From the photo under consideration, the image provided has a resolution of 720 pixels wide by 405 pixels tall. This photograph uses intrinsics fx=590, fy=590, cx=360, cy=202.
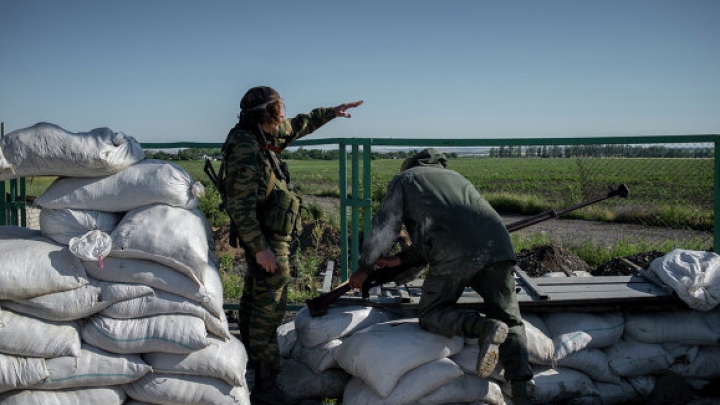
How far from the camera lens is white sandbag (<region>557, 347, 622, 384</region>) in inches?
153

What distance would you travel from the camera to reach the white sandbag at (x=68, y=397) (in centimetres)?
309

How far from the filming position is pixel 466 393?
3.46 meters

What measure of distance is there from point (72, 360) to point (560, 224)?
9938 millimetres

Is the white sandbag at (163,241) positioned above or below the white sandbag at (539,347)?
above

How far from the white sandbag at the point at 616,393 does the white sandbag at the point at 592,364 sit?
38mm

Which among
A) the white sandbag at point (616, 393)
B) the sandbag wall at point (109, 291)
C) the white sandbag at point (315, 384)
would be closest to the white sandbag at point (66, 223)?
the sandbag wall at point (109, 291)

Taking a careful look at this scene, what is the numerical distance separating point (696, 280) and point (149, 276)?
353 centimetres

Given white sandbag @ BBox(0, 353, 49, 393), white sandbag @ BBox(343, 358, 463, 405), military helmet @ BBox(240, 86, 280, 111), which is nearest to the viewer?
white sandbag @ BBox(0, 353, 49, 393)

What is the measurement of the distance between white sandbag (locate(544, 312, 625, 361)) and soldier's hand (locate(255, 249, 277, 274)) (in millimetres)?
1922

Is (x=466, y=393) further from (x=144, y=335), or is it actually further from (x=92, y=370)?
(x=92, y=370)

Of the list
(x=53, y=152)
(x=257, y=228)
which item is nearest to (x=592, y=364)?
(x=257, y=228)

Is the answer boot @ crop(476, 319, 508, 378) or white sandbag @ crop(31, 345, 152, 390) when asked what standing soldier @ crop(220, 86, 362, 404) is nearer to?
white sandbag @ crop(31, 345, 152, 390)

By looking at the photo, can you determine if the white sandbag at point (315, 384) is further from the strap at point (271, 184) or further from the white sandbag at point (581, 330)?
the white sandbag at point (581, 330)

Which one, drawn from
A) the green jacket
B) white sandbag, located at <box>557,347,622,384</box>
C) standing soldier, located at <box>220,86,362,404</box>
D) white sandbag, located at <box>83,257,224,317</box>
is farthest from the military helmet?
white sandbag, located at <box>557,347,622,384</box>
